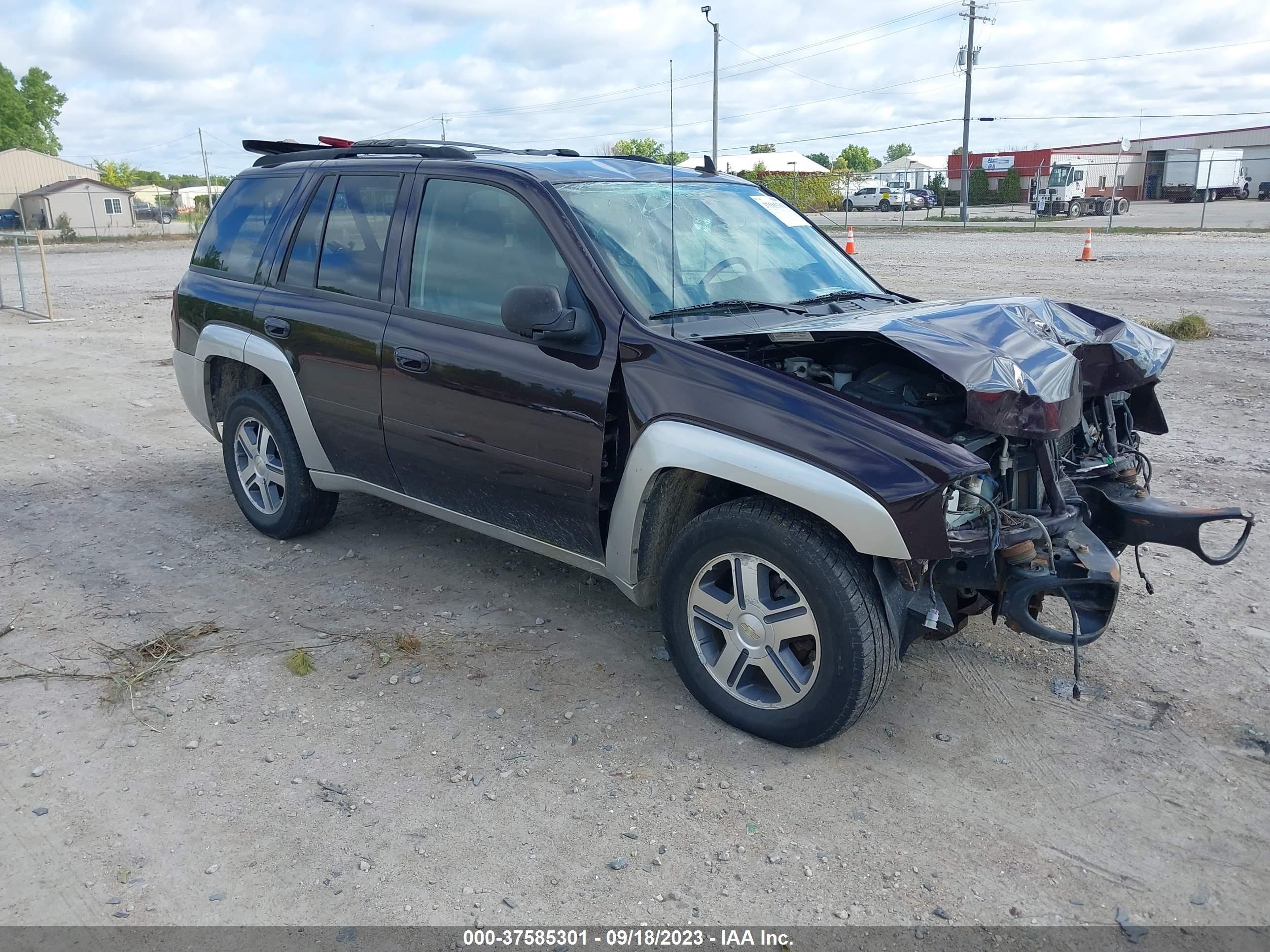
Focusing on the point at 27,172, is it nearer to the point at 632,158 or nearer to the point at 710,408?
the point at 632,158

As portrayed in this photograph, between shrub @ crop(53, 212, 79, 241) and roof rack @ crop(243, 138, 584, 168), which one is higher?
roof rack @ crop(243, 138, 584, 168)

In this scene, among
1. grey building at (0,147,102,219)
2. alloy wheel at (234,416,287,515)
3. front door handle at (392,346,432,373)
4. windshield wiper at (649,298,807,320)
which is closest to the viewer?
windshield wiper at (649,298,807,320)

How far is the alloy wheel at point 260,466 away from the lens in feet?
17.9

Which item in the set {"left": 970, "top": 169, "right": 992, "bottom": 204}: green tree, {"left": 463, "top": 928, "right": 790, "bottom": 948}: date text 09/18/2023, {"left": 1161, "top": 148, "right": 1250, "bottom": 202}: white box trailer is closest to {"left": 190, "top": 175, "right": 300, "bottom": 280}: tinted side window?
{"left": 463, "top": 928, "right": 790, "bottom": 948}: date text 09/18/2023

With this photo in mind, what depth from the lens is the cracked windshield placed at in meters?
4.04

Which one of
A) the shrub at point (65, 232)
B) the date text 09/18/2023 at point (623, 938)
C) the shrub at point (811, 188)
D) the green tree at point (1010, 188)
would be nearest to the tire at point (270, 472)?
the date text 09/18/2023 at point (623, 938)

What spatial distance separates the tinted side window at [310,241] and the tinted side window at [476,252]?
78 centimetres

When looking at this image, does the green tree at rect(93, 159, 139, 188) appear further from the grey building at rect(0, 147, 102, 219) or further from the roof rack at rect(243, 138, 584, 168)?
the roof rack at rect(243, 138, 584, 168)

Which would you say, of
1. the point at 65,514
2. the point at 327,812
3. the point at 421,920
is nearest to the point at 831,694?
the point at 421,920

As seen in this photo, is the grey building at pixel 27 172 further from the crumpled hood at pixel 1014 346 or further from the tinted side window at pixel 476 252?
the crumpled hood at pixel 1014 346

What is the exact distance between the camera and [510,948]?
2.73 m

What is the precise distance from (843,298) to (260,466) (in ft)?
10.6

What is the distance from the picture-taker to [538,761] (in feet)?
11.6

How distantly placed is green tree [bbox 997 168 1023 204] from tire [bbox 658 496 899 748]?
56.0 meters
